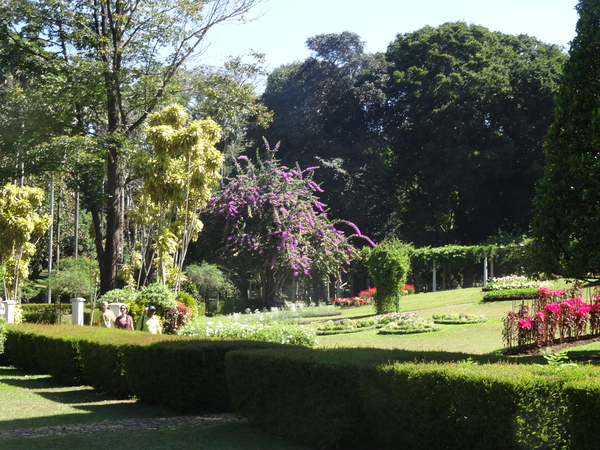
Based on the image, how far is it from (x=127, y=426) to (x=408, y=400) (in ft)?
13.1

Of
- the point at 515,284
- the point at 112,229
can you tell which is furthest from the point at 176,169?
the point at 515,284

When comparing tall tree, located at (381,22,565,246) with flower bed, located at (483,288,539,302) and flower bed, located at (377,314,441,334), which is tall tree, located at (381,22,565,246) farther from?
flower bed, located at (377,314,441,334)

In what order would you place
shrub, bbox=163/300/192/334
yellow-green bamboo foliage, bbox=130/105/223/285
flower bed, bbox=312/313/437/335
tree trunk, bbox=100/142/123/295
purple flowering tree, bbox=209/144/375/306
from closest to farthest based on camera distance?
shrub, bbox=163/300/192/334
flower bed, bbox=312/313/437/335
yellow-green bamboo foliage, bbox=130/105/223/285
tree trunk, bbox=100/142/123/295
purple flowering tree, bbox=209/144/375/306

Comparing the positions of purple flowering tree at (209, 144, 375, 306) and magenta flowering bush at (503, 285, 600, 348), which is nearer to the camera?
magenta flowering bush at (503, 285, 600, 348)

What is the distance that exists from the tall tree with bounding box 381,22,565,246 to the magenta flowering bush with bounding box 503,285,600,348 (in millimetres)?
21608

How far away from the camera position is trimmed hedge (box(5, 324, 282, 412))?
8.89m

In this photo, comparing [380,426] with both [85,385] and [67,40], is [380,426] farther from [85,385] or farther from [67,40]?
[67,40]

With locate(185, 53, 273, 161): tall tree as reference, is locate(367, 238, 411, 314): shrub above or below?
below

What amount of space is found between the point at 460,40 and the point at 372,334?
2824cm

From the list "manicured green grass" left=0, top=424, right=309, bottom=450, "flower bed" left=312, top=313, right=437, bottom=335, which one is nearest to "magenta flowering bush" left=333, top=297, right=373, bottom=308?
"flower bed" left=312, top=313, right=437, bottom=335

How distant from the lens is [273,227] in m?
29.7

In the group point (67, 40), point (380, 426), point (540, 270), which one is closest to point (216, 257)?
point (67, 40)

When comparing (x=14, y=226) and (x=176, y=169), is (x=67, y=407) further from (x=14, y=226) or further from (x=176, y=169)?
(x=14, y=226)

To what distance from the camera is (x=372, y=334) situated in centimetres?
1709
